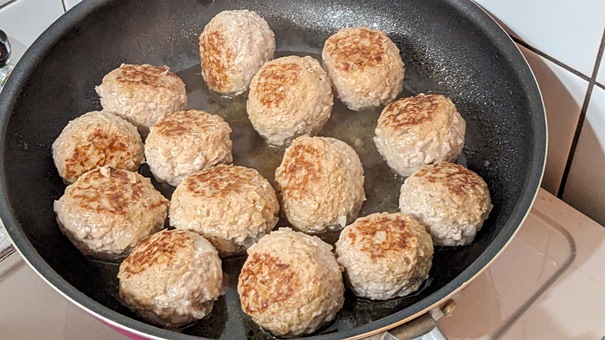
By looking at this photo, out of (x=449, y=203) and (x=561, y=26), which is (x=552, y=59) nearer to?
(x=561, y=26)

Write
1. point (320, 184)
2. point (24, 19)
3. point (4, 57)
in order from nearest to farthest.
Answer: point (320, 184) → point (4, 57) → point (24, 19)

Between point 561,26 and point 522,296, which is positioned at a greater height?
point 561,26

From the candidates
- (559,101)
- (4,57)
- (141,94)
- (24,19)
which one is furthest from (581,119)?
(24,19)

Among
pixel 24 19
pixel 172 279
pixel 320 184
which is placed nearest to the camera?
pixel 172 279

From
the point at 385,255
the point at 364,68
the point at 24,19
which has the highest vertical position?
the point at 364,68

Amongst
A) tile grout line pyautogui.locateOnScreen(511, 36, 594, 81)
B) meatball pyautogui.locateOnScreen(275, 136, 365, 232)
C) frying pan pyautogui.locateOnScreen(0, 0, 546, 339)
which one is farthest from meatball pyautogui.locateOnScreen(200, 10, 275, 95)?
tile grout line pyautogui.locateOnScreen(511, 36, 594, 81)

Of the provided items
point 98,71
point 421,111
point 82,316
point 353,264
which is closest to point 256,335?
point 353,264

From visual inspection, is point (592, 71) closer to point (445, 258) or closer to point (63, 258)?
point (445, 258)
